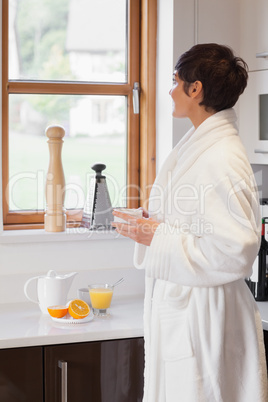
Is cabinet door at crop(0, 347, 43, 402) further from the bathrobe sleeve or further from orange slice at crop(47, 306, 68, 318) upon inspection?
the bathrobe sleeve

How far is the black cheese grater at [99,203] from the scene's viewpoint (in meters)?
2.65

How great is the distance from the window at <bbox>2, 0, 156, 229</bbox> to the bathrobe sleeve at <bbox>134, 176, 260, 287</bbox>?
3.34ft

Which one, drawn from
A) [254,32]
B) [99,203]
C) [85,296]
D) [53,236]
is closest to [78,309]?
[85,296]

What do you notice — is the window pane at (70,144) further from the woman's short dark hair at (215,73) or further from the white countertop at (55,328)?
the woman's short dark hair at (215,73)

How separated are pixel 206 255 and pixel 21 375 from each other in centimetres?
77

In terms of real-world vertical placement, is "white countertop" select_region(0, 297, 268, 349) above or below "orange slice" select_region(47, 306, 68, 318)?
below

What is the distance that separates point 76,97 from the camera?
276cm

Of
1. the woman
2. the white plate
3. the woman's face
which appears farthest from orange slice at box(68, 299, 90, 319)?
the woman's face

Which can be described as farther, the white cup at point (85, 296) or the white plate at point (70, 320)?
the white cup at point (85, 296)

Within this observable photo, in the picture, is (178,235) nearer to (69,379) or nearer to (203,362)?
(203,362)

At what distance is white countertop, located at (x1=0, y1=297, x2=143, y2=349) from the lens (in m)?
2.07

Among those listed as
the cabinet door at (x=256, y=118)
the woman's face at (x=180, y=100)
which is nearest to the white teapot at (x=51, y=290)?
the woman's face at (x=180, y=100)

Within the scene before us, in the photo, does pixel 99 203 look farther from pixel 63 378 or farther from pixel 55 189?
pixel 63 378

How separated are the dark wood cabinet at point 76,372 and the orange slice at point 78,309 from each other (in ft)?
0.41
